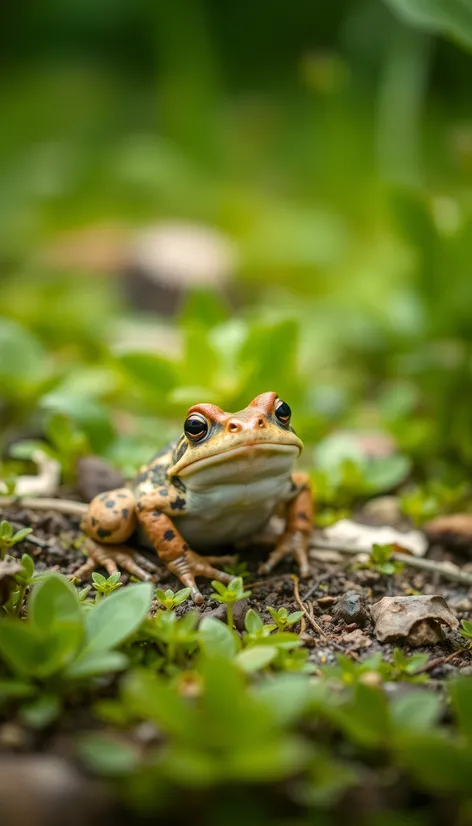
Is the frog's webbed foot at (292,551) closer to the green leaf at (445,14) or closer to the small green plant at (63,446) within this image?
the small green plant at (63,446)

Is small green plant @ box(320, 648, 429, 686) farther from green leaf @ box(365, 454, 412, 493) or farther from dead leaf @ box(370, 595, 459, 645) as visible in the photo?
green leaf @ box(365, 454, 412, 493)

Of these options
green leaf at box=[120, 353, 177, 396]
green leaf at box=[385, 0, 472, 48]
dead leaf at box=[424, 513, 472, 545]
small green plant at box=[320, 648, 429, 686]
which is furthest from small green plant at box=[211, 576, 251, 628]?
green leaf at box=[385, 0, 472, 48]

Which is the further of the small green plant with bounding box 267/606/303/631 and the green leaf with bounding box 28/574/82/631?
the small green plant with bounding box 267/606/303/631

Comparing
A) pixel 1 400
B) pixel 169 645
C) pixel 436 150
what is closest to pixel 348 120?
pixel 436 150

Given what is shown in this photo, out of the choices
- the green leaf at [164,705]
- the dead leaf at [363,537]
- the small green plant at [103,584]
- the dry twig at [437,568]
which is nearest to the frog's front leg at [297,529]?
the dead leaf at [363,537]

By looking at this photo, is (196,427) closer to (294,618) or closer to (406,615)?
(294,618)

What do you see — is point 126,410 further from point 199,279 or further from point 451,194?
point 451,194
